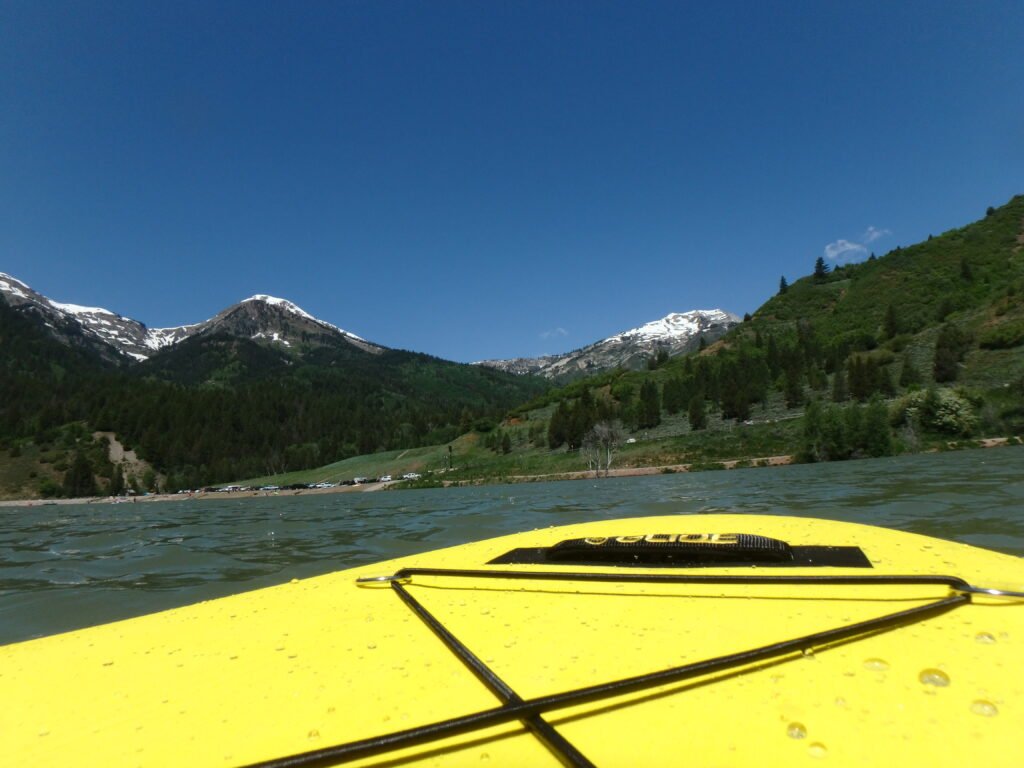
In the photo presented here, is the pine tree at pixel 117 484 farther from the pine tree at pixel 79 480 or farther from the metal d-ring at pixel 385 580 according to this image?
the metal d-ring at pixel 385 580

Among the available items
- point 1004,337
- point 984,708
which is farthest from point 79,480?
point 1004,337

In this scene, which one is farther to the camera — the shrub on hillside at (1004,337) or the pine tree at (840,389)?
the pine tree at (840,389)

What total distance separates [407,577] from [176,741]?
2072 millimetres

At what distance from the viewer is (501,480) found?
66375 millimetres

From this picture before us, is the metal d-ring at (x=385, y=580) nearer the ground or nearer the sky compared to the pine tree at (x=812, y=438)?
nearer the sky

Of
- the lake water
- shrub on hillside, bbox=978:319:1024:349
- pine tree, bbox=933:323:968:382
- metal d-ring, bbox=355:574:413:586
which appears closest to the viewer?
metal d-ring, bbox=355:574:413:586

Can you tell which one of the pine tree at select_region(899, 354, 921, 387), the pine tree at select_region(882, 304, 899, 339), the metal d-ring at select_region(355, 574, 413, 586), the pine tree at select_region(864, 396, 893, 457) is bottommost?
the pine tree at select_region(864, 396, 893, 457)

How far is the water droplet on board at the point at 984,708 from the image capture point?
157 centimetres

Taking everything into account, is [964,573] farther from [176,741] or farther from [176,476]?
[176,476]

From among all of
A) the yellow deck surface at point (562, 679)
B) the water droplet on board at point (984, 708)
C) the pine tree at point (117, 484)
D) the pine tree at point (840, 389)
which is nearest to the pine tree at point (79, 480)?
the pine tree at point (117, 484)

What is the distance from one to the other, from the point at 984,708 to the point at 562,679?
4.21 feet

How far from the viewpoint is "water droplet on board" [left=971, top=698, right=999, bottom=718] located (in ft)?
5.15

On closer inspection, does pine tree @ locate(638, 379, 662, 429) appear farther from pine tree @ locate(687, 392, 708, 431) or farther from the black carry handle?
the black carry handle

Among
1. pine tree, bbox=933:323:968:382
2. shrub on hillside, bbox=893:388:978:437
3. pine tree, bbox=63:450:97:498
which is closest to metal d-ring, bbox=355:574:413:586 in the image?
shrub on hillside, bbox=893:388:978:437
